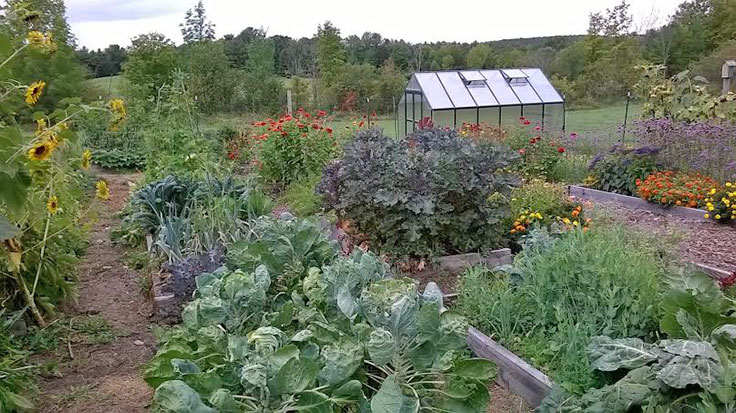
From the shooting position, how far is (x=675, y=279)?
8.54ft

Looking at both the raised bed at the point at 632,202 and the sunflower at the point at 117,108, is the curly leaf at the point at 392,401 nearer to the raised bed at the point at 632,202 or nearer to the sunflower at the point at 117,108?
the sunflower at the point at 117,108

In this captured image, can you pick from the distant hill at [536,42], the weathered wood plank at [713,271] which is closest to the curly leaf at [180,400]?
the weathered wood plank at [713,271]

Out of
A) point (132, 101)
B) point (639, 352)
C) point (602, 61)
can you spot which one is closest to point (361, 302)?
point (639, 352)

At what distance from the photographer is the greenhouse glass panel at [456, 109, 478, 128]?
10352 mm

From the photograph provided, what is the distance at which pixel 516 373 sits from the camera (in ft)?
8.84

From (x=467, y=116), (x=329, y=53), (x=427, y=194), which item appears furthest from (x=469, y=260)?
(x=329, y=53)

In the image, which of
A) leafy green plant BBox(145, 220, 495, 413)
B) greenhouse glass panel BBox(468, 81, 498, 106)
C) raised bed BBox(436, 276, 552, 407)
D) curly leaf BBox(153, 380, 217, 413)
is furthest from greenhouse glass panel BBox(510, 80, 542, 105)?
curly leaf BBox(153, 380, 217, 413)

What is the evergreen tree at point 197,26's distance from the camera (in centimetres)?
1712

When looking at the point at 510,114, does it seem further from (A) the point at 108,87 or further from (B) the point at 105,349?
(A) the point at 108,87

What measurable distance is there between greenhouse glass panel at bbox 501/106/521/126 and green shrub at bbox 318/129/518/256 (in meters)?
6.48

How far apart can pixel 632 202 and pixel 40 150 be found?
18.8 feet

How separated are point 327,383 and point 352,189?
2.57 meters

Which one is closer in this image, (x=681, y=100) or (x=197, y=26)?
(x=681, y=100)

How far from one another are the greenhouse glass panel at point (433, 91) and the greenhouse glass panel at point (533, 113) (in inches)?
58.4
